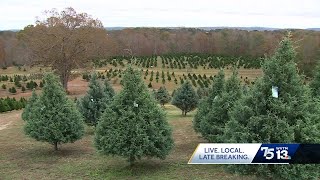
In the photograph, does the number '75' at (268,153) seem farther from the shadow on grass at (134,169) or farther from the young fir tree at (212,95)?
the young fir tree at (212,95)

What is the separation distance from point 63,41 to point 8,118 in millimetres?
16415

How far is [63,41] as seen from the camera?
41.8 metres

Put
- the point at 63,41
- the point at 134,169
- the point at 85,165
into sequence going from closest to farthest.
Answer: the point at 134,169 → the point at 85,165 → the point at 63,41

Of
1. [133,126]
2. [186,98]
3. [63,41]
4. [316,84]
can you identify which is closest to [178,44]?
[63,41]

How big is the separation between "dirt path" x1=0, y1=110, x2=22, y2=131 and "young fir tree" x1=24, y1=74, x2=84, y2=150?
9.11 metres

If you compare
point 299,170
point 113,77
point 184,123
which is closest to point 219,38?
point 113,77

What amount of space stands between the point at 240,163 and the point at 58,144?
1016 centimetres

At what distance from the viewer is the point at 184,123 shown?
77.0 feet

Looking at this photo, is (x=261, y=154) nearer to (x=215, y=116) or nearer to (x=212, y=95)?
(x=215, y=116)

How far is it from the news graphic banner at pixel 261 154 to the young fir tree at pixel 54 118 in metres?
7.09

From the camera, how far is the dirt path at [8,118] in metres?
23.9

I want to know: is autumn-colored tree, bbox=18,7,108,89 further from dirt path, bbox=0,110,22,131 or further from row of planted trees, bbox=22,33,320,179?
row of planted trees, bbox=22,33,320,179

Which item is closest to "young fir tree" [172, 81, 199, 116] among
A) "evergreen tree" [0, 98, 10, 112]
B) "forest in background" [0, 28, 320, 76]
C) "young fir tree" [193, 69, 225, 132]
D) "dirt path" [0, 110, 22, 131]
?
"young fir tree" [193, 69, 225, 132]

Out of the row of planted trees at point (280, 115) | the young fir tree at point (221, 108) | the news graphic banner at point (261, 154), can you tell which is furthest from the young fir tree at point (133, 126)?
the news graphic banner at point (261, 154)
